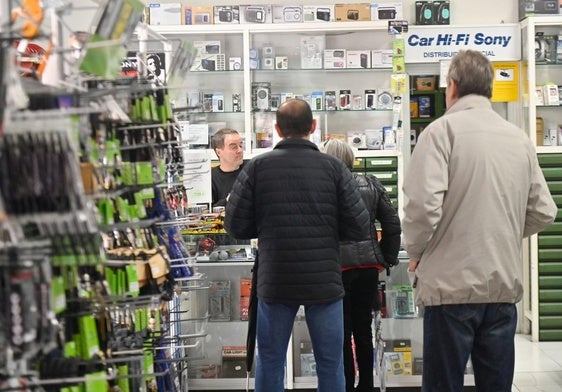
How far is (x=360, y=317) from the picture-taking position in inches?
183

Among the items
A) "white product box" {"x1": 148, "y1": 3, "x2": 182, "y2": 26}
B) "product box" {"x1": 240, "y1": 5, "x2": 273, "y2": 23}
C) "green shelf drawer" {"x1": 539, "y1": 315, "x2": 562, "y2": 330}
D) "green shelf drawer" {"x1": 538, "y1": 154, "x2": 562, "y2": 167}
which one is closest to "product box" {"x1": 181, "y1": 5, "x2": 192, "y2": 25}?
"white product box" {"x1": 148, "y1": 3, "x2": 182, "y2": 26}

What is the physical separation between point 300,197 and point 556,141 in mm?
4148

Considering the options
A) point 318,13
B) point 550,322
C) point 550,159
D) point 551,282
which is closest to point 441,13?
point 318,13

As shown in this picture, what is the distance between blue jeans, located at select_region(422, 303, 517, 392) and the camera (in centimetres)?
329

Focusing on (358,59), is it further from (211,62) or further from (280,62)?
(211,62)

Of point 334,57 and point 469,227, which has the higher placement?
point 334,57

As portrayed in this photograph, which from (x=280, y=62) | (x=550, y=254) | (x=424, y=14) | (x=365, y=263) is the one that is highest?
(x=424, y=14)

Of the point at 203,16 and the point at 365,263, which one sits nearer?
the point at 365,263

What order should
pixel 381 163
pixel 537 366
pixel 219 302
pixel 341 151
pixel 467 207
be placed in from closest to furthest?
pixel 467 207
pixel 341 151
pixel 219 302
pixel 537 366
pixel 381 163

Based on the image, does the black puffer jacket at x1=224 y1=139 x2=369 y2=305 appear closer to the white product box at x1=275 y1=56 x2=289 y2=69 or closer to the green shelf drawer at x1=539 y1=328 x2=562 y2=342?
the white product box at x1=275 y1=56 x2=289 y2=69

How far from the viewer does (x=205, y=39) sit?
7.21 m

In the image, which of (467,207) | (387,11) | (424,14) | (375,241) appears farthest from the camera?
(424,14)

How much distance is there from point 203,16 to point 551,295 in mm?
3719

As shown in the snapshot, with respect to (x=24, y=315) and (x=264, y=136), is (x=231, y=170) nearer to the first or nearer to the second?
(x=264, y=136)
